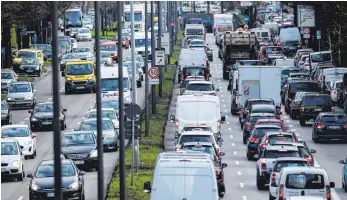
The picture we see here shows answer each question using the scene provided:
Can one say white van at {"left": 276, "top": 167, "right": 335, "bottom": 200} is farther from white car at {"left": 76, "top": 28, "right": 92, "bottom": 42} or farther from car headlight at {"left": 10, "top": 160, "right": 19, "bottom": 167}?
white car at {"left": 76, "top": 28, "right": 92, "bottom": 42}

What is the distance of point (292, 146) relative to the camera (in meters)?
39.9

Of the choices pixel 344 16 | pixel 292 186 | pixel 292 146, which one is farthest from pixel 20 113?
pixel 292 186

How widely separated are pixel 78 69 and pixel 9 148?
3004 centimetres

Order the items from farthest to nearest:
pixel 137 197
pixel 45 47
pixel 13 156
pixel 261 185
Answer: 1. pixel 45 47
2. pixel 13 156
3. pixel 261 185
4. pixel 137 197

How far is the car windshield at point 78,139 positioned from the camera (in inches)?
1788

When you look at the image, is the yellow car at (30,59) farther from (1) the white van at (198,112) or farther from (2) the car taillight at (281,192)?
(2) the car taillight at (281,192)

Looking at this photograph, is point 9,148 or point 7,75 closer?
point 9,148

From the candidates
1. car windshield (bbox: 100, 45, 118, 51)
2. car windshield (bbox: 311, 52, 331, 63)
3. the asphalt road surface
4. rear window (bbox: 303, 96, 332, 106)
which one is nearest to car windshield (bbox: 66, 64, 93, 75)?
the asphalt road surface

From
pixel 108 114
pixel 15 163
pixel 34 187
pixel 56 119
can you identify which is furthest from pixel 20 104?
pixel 56 119

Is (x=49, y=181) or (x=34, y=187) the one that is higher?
(x=49, y=181)

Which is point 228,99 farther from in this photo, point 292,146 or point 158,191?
point 158,191

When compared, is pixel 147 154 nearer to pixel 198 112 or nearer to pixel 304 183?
pixel 198 112

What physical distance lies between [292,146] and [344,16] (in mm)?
33118

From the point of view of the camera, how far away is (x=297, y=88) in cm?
6750
